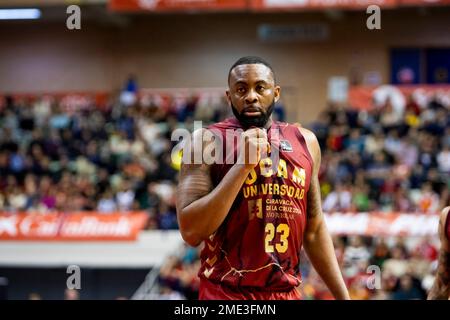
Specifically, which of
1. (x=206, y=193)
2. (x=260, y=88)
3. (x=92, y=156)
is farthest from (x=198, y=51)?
(x=206, y=193)

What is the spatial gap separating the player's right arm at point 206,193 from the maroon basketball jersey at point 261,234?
Answer: 12 centimetres

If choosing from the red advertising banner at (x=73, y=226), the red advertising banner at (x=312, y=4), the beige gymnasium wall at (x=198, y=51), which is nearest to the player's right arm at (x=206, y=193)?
the red advertising banner at (x=73, y=226)

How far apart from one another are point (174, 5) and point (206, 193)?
787 inches

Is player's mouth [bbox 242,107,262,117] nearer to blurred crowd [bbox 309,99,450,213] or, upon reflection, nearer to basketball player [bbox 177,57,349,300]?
basketball player [bbox 177,57,349,300]

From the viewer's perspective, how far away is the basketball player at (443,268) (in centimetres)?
573

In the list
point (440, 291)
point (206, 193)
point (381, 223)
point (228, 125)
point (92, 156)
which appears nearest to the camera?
point (206, 193)

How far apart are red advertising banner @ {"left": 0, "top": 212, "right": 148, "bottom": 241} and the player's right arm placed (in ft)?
43.3

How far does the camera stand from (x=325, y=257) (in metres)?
5.12

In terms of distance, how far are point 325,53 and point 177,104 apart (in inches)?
186

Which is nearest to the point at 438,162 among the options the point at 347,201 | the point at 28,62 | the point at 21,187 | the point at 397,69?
the point at 347,201

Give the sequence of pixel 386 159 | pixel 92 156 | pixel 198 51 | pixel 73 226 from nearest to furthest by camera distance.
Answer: pixel 73 226 < pixel 386 159 < pixel 92 156 < pixel 198 51

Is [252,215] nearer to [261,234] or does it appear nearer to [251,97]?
[261,234]

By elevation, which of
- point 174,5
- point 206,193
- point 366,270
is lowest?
point 366,270

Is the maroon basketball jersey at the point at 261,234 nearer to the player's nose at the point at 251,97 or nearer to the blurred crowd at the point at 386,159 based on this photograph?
the player's nose at the point at 251,97
